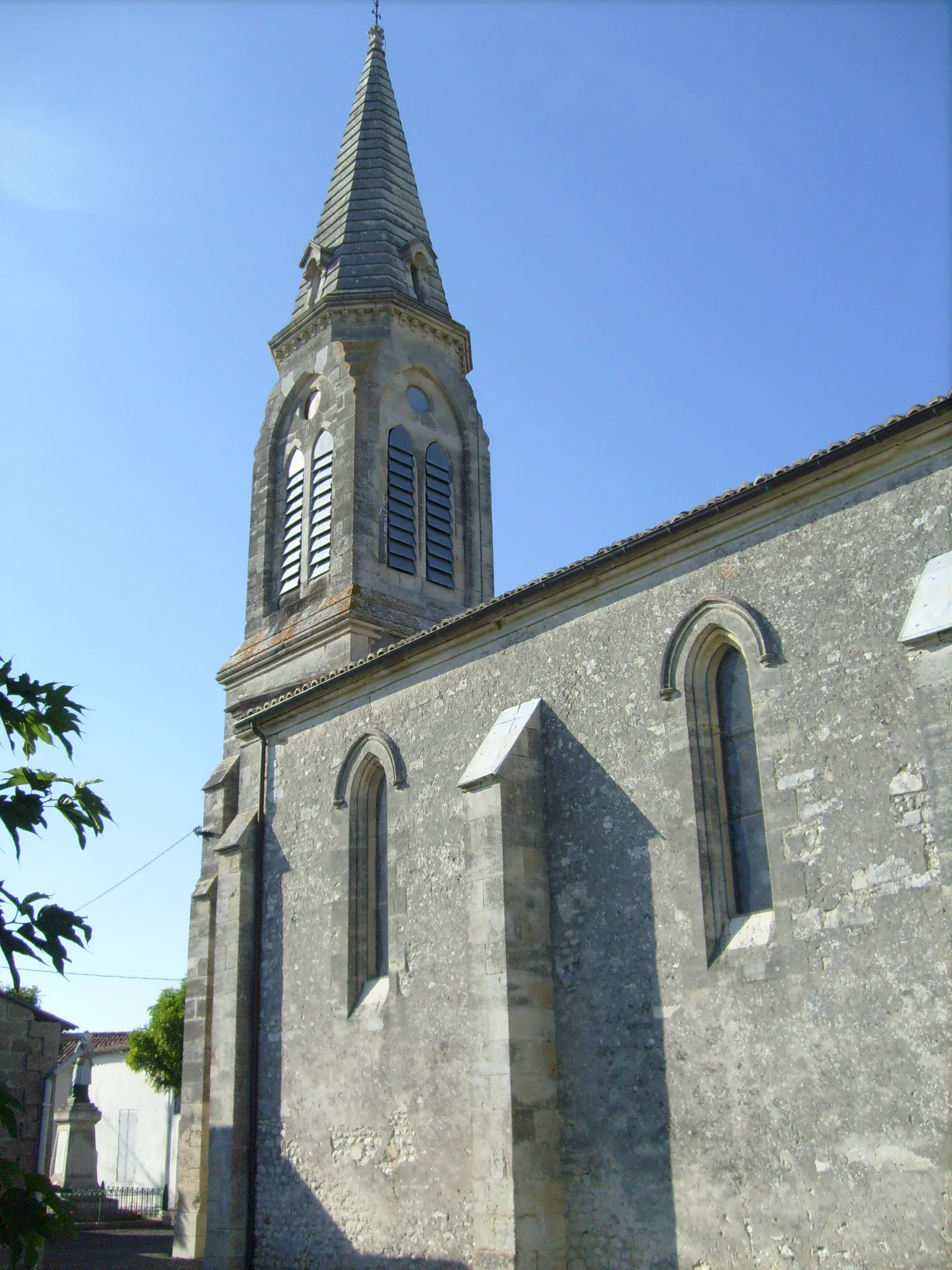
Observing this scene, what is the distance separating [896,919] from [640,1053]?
114 inches

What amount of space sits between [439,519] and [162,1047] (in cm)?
1725

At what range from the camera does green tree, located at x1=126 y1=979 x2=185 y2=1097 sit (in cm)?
3089

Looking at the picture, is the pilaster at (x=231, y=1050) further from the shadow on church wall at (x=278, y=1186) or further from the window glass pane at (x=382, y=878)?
the window glass pane at (x=382, y=878)

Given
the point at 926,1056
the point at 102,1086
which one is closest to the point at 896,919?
the point at 926,1056

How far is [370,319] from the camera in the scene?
22438 mm

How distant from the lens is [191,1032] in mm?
17484

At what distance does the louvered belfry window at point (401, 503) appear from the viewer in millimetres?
20938

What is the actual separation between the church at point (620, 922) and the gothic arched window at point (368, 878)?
38 millimetres

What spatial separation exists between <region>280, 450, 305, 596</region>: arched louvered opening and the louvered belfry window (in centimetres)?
174

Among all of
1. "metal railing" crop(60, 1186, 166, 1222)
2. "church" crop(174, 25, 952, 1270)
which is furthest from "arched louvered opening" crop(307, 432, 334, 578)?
"metal railing" crop(60, 1186, 166, 1222)

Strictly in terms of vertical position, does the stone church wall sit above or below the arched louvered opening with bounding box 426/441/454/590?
below

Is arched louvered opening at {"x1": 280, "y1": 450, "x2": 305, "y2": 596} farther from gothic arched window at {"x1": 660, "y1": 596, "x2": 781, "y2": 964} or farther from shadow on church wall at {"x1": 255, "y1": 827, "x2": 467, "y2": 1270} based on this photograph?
gothic arched window at {"x1": 660, "y1": 596, "x2": 781, "y2": 964}

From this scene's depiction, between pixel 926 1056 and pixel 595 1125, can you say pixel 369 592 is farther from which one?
pixel 926 1056

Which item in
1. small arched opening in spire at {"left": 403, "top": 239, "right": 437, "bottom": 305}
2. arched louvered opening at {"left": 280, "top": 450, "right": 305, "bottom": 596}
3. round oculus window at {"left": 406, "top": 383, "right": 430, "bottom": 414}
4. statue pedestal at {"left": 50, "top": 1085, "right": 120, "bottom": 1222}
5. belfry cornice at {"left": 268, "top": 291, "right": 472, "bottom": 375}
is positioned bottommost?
statue pedestal at {"left": 50, "top": 1085, "right": 120, "bottom": 1222}
